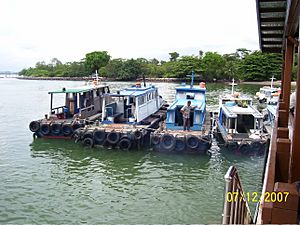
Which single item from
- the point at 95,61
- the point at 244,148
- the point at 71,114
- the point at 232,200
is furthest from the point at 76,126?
the point at 95,61

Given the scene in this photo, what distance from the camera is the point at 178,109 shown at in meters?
13.6

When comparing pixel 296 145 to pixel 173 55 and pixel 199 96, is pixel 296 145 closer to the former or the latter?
pixel 199 96

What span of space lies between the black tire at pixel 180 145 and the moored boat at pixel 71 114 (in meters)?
4.83

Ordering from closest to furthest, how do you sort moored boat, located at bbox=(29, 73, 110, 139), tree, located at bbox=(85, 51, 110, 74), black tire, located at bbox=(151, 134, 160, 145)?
black tire, located at bbox=(151, 134, 160, 145) < moored boat, located at bbox=(29, 73, 110, 139) < tree, located at bbox=(85, 51, 110, 74)

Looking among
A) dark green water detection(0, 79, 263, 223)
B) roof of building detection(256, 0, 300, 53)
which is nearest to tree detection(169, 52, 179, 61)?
dark green water detection(0, 79, 263, 223)

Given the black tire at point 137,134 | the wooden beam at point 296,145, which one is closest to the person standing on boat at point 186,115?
the black tire at point 137,134

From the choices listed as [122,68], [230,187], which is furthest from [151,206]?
[122,68]

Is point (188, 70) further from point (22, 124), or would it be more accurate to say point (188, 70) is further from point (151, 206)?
point (151, 206)

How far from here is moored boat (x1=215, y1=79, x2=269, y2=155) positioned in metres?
12.0

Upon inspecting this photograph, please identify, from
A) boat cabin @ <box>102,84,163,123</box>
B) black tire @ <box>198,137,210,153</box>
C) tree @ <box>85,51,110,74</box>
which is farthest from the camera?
tree @ <box>85,51,110,74</box>

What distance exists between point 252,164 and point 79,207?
647 centimetres

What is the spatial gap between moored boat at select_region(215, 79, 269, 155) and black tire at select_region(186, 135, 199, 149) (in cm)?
128

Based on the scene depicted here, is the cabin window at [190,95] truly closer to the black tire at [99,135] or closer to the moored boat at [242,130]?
the moored boat at [242,130]

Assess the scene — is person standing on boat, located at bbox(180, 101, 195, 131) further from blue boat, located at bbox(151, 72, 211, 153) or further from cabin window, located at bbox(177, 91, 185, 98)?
cabin window, located at bbox(177, 91, 185, 98)
